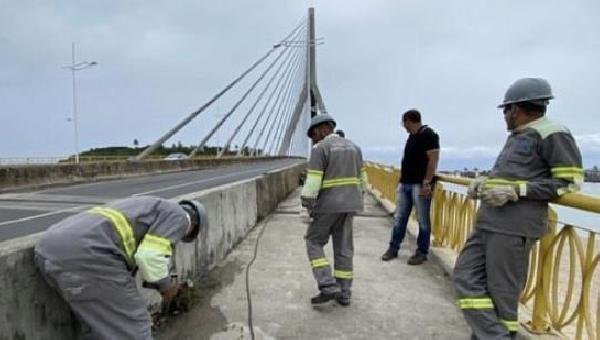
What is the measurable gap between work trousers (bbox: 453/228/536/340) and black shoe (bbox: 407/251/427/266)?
9.05 ft

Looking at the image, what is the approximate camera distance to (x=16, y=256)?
2678 mm

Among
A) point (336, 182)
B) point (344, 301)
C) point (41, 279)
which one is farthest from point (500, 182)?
point (41, 279)

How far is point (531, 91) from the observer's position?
3.22 meters

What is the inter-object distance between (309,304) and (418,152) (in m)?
2.42

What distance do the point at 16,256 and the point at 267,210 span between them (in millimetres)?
7655

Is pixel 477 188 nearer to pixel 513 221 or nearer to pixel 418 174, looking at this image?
pixel 513 221

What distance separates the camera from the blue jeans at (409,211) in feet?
20.3

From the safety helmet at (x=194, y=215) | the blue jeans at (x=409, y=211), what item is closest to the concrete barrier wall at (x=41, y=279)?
the safety helmet at (x=194, y=215)

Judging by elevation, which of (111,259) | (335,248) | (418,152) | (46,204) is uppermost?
(418,152)

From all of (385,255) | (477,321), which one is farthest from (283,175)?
(477,321)

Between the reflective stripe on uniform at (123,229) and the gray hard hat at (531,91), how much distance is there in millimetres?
2395

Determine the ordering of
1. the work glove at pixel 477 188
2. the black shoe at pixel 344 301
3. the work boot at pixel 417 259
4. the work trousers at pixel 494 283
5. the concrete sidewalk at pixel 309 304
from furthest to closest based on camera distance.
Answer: the work boot at pixel 417 259 → the black shoe at pixel 344 301 → the concrete sidewalk at pixel 309 304 → the work glove at pixel 477 188 → the work trousers at pixel 494 283

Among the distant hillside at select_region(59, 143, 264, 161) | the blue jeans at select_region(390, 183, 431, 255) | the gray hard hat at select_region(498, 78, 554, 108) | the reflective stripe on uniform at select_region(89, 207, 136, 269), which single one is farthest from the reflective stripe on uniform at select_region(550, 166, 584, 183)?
the distant hillside at select_region(59, 143, 264, 161)

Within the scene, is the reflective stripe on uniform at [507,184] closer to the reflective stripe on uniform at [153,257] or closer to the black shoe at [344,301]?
the black shoe at [344,301]
